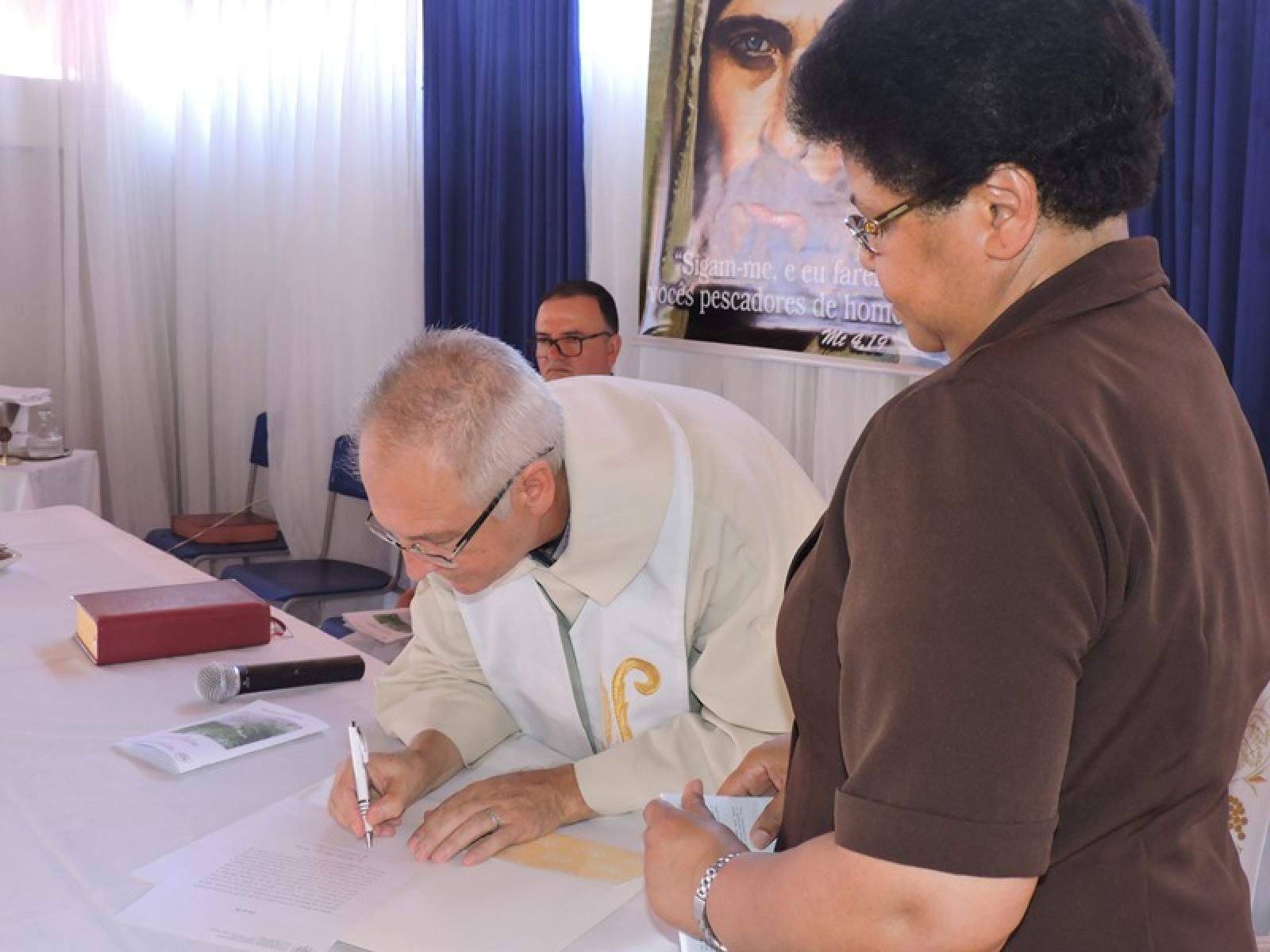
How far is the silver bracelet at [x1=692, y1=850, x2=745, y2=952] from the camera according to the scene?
0.97 metres

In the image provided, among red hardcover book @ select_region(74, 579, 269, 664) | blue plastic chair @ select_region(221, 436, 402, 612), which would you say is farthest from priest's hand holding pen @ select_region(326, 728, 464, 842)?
blue plastic chair @ select_region(221, 436, 402, 612)

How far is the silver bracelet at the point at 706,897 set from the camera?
97 cm

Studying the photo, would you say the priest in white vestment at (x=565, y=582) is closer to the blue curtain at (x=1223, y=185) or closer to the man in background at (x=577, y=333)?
the blue curtain at (x=1223, y=185)

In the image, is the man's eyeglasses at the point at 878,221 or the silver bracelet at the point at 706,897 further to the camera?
the silver bracelet at the point at 706,897

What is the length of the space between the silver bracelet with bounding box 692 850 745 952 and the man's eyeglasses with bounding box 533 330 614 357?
299 centimetres

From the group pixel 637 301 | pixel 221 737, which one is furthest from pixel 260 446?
pixel 221 737

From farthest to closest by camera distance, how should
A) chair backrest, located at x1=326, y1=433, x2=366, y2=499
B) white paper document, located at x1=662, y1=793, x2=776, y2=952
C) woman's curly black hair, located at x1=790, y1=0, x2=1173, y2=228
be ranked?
1. chair backrest, located at x1=326, y1=433, x2=366, y2=499
2. white paper document, located at x1=662, y1=793, x2=776, y2=952
3. woman's curly black hair, located at x1=790, y1=0, x2=1173, y2=228

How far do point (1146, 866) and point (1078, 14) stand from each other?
0.55 metres

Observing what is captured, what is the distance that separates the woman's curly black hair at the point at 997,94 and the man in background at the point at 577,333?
120 inches

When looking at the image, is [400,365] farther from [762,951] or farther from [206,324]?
[206,324]

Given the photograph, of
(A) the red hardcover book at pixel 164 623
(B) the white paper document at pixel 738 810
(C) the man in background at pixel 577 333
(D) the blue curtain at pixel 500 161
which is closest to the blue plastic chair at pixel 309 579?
(C) the man in background at pixel 577 333

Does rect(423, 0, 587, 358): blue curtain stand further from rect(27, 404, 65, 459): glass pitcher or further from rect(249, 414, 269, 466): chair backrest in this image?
rect(27, 404, 65, 459): glass pitcher

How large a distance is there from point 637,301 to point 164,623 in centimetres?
235

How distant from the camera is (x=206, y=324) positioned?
5918 millimetres
